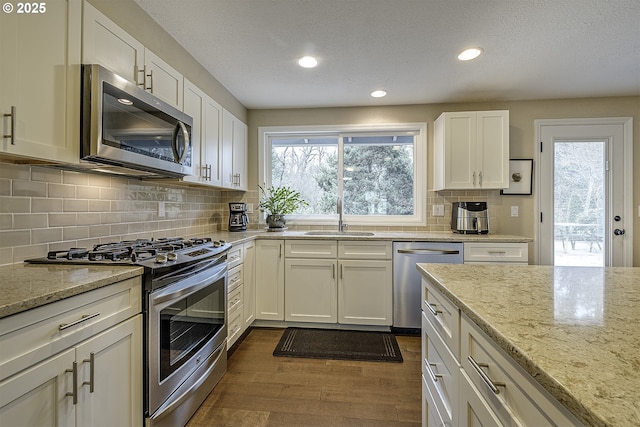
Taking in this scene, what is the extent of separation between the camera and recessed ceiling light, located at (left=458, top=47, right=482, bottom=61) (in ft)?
7.15

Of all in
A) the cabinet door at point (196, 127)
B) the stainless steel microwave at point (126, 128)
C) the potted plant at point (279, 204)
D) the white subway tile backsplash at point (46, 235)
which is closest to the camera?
the stainless steel microwave at point (126, 128)

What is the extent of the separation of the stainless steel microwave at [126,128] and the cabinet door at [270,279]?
1.25m

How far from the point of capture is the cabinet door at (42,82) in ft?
3.35

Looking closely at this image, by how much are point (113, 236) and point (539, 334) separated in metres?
2.11

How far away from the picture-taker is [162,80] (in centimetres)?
184

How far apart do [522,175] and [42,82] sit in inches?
150

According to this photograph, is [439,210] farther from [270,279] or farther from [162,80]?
[162,80]

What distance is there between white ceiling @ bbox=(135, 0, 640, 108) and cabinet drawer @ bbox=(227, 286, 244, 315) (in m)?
1.85

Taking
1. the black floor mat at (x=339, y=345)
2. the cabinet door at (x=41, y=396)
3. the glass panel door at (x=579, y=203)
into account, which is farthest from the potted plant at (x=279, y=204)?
the glass panel door at (x=579, y=203)

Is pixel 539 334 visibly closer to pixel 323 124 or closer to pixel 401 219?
pixel 401 219

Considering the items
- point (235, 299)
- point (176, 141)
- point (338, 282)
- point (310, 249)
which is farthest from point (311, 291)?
point (176, 141)

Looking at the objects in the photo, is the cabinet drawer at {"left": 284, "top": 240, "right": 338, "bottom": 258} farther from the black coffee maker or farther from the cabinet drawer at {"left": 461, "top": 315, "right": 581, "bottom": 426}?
the cabinet drawer at {"left": 461, "top": 315, "right": 581, "bottom": 426}

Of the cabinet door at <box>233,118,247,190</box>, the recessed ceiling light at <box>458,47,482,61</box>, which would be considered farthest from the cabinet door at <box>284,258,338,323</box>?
the recessed ceiling light at <box>458,47,482,61</box>

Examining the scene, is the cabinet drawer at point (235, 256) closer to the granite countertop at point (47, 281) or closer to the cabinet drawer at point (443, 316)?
the granite countertop at point (47, 281)
